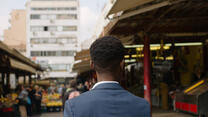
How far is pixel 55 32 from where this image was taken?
65250 mm

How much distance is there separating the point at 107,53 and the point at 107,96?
26 cm

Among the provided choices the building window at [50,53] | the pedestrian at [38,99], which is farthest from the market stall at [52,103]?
the building window at [50,53]

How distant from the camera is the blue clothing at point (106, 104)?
188cm

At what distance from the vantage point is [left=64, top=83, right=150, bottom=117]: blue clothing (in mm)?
1881

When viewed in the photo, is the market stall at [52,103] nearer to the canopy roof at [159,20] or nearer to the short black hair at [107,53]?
the canopy roof at [159,20]

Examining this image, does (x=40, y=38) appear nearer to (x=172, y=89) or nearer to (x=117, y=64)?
(x=172, y=89)

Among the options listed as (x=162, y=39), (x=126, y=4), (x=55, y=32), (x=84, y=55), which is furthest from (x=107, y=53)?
(x=55, y=32)

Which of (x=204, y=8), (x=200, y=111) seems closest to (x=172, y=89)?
(x=200, y=111)

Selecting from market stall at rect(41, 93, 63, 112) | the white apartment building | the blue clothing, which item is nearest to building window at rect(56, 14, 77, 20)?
the white apartment building

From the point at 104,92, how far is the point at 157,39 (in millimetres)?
10618

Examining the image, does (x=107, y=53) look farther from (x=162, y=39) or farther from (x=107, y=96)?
(x=162, y=39)

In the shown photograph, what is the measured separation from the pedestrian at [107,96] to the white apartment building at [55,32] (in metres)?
63.1

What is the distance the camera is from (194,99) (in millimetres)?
10789

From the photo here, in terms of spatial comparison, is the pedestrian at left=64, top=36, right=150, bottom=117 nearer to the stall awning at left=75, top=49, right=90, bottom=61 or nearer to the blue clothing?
the blue clothing
